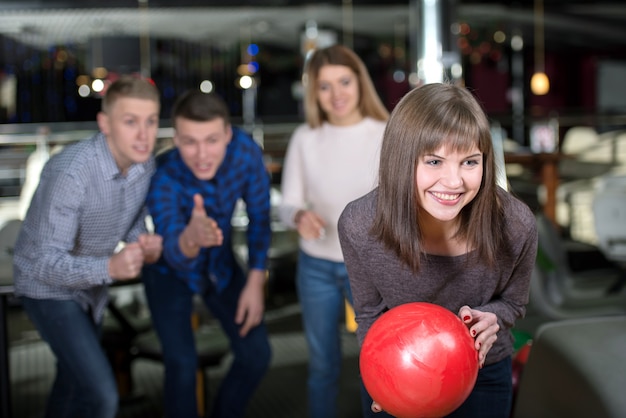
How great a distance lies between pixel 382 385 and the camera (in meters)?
1.59

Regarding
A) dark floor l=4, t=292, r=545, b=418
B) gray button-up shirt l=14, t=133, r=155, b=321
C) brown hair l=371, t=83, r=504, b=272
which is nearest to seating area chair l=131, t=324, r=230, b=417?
dark floor l=4, t=292, r=545, b=418

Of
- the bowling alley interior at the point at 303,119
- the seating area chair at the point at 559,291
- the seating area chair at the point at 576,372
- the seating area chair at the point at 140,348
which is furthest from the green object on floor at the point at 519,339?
the seating area chair at the point at 140,348

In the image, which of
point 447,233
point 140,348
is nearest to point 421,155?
point 447,233

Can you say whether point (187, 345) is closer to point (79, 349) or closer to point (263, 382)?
point (79, 349)

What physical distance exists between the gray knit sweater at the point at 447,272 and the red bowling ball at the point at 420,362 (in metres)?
0.24

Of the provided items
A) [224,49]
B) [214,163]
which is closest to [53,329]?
[214,163]

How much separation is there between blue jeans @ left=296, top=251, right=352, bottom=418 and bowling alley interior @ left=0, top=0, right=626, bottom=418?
0.66m

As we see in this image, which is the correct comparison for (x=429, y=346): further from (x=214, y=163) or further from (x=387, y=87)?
(x=387, y=87)

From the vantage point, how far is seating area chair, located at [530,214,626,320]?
400 cm

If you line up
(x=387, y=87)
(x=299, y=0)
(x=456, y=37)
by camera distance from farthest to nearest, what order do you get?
(x=387, y=87), (x=299, y=0), (x=456, y=37)

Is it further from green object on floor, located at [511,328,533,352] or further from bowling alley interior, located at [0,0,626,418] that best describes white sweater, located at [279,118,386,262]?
green object on floor, located at [511,328,533,352]

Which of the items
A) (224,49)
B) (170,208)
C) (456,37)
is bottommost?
(170,208)

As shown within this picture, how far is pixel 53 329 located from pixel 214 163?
77cm

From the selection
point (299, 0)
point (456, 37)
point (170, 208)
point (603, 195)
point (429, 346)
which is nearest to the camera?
point (429, 346)
